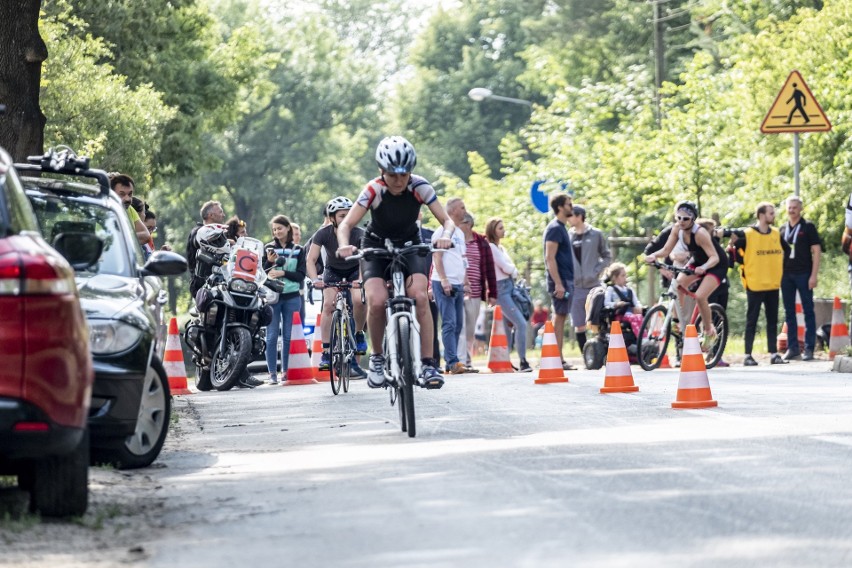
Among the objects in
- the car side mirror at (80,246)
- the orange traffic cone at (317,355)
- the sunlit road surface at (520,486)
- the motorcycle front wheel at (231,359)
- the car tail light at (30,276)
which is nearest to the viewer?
the sunlit road surface at (520,486)

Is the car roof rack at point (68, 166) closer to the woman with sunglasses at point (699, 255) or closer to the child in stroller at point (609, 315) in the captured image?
the woman with sunglasses at point (699, 255)

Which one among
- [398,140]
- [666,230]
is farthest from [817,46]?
[398,140]

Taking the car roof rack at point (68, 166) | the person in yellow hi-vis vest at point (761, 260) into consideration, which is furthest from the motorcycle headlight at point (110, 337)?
the person in yellow hi-vis vest at point (761, 260)

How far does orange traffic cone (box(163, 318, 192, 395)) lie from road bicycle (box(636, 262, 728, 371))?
484cm

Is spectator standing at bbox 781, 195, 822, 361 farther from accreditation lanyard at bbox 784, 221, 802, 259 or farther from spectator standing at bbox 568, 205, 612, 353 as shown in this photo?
spectator standing at bbox 568, 205, 612, 353

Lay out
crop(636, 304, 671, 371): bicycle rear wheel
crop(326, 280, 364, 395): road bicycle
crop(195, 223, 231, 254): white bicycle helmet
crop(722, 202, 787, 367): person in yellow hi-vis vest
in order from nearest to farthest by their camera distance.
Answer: crop(326, 280, 364, 395): road bicycle < crop(195, 223, 231, 254): white bicycle helmet < crop(636, 304, 671, 371): bicycle rear wheel < crop(722, 202, 787, 367): person in yellow hi-vis vest

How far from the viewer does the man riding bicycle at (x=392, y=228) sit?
41.0 ft

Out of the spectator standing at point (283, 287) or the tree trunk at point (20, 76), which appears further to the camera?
the spectator standing at point (283, 287)

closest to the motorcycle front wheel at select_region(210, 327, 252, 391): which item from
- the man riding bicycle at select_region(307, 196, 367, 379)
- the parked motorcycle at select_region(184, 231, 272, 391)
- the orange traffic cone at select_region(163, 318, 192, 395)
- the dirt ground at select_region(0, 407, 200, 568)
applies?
the parked motorcycle at select_region(184, 231, 272, 391)

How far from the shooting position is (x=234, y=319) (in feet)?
63.5

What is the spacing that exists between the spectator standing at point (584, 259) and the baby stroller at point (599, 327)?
124 mm

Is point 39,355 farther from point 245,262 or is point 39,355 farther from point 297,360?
point 297,360

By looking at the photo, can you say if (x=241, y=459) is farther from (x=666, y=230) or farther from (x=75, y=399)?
(x=666, y=230)

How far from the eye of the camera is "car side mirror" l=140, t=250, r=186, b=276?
10727 millimetres
